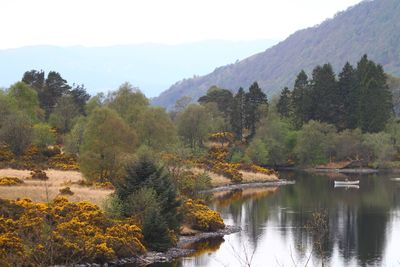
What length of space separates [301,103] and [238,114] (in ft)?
43.5

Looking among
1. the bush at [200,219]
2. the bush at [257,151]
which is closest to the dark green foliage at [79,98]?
the bush at [257,151]

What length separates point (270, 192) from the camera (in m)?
85.2

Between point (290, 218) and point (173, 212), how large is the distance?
58.7 feet

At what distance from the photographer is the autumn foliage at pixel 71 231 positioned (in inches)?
1506

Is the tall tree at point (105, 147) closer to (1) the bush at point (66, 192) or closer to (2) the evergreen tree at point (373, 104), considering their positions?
(1) the bush at point (66, 192)

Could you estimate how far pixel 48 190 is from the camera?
5556 cm

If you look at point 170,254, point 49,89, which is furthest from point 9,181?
point 49,89

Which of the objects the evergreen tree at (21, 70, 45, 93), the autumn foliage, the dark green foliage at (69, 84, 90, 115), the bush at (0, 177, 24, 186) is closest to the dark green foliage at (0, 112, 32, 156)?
the bush at (0, 177, 24, 186)

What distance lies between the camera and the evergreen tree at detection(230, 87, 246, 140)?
127875 mm

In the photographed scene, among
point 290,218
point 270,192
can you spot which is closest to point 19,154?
point 270,192

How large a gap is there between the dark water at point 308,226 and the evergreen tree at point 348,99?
30.8 m

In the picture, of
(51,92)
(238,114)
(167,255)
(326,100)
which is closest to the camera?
(167,255)

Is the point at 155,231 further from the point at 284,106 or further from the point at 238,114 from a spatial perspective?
the point at 284,106

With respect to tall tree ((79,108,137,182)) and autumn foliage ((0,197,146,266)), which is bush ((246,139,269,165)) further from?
autumn foliage ((0,197,146,266))
